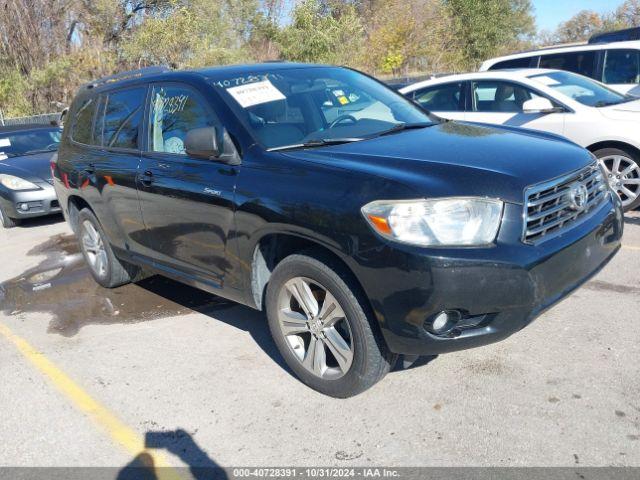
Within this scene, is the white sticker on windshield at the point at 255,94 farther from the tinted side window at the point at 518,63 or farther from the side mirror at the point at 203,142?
the tinted side window at the point at 518,63

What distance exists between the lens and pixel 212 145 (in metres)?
3.55

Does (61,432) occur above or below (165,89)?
below

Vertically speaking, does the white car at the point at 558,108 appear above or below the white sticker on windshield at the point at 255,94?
below

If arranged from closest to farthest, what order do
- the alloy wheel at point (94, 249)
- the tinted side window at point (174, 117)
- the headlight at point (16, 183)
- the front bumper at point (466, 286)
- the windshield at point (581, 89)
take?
the front bumper at point (466, 286), the tinted side window at point (174, 117), the alloy wheel at point (94, 249), the windshield at point (581, 89), the headlight at point (16, 183)

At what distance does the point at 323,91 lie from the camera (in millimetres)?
4227

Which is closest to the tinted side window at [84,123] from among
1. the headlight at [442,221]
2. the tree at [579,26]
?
the headlight at [442,221]

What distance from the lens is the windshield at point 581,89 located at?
696 centimetres

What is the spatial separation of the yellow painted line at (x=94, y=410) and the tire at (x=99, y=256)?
3.32 feet

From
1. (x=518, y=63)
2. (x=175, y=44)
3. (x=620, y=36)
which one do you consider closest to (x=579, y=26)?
(x=175, y=44)

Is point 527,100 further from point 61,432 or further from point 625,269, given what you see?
point 61,432

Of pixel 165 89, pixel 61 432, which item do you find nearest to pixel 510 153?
pixel 165 89

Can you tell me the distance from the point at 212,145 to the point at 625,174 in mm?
4698

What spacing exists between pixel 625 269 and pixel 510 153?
2.26 meters

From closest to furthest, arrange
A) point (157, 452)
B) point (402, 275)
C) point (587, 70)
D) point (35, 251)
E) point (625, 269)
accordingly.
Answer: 1. point (402, 275)
2. point (157, 452)
3. point (625, 269)
4. point (35, 251)
5. point (587, 70)
